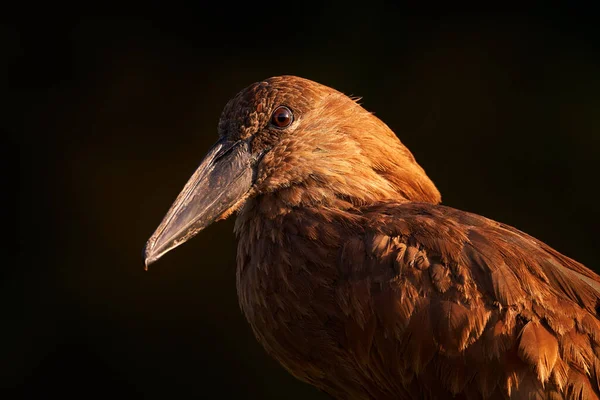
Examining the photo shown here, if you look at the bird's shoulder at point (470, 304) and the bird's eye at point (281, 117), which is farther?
the bird's eye at point (281, 117)

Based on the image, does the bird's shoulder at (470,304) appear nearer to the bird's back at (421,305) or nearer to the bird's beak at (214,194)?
the bird's back at (421,305)

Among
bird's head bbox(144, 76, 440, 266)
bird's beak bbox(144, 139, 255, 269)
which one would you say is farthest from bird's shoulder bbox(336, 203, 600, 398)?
bird's beak bbox(144, 139, 255, 269)

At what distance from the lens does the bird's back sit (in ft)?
10.3

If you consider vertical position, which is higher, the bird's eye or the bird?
the bird's eye

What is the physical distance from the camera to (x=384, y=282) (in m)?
3.24

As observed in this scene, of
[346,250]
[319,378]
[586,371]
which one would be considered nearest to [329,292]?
[346,250]

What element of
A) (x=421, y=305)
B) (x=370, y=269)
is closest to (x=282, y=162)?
(x=370, y=269)

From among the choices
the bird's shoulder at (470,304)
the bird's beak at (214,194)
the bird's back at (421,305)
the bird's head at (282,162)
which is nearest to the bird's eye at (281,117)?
the bird's head at (282,162)

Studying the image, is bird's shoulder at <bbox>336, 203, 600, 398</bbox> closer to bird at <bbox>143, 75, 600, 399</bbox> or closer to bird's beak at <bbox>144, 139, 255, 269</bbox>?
bird at <bbox>143, 75, 600, 399</bbox>

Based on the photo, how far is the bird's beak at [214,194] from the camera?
3.54 metres

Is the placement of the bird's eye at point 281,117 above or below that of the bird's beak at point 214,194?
above

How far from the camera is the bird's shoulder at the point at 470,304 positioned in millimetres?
3121

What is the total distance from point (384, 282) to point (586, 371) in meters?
0.70

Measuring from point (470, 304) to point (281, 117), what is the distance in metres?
0.99
